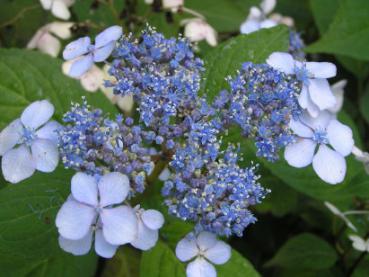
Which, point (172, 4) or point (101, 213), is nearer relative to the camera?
point (101, 213)

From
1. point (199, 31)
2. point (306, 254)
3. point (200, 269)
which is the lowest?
point (306, 254)

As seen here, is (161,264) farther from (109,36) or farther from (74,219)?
(109,36)

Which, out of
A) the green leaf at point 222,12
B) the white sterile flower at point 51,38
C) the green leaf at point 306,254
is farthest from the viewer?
the green leaf at point 222,12

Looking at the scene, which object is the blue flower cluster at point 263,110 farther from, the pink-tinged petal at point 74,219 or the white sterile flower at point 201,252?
the pink-tinged petal at point 74,219

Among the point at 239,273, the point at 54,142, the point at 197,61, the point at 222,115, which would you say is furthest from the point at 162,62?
the point at 239,273

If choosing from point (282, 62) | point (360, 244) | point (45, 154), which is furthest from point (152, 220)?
point (360, 244)

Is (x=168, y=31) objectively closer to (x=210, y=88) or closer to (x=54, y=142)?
(x=210, y=88)

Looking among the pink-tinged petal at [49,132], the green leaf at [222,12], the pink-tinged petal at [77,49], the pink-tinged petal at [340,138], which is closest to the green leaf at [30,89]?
the pink-tinged petal at [77,49]
